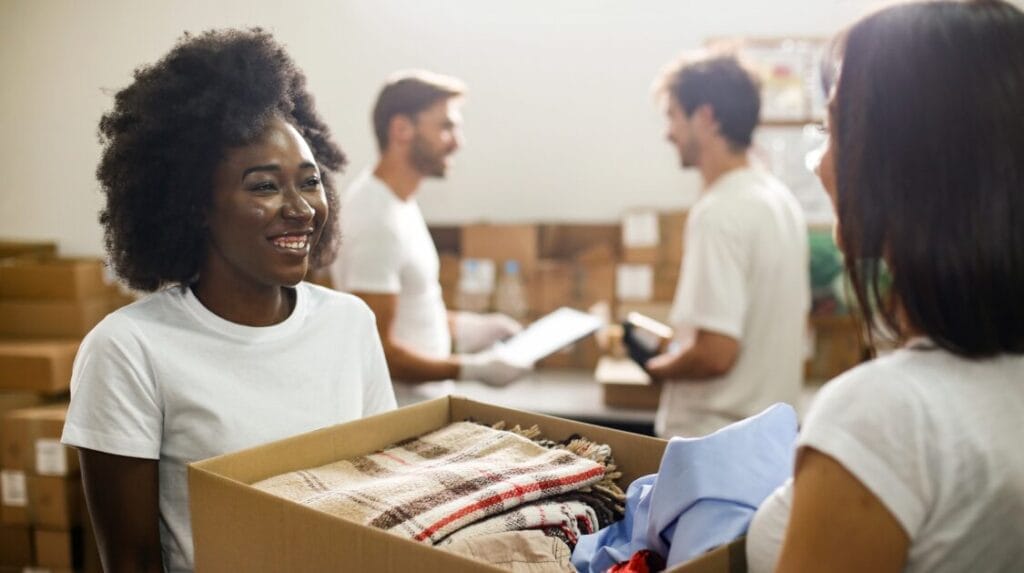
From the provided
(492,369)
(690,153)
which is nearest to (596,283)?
(492,369)

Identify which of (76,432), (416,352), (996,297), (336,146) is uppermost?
(336,146)

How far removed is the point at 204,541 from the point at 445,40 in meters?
3.84

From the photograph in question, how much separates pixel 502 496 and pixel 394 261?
1711mm

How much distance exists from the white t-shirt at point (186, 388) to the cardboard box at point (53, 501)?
90.0 inches

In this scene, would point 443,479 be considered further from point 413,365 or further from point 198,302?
point 413,365

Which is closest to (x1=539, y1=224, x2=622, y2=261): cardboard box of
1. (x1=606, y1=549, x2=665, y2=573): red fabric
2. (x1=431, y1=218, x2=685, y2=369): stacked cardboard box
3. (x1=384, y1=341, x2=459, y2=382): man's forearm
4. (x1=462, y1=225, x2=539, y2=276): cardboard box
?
(x1=431, y1=218, x2=685, y2=369): stacked cardboard box

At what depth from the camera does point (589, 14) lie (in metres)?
4.49

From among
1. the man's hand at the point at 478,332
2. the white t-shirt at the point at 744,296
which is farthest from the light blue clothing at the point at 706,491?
the man's hand at the point at 478,332

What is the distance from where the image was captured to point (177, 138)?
140 cm

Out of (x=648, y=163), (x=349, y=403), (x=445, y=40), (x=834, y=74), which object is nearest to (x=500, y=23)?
(x=445, y=40)

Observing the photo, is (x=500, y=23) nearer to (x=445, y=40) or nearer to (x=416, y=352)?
(x=445, y=40)

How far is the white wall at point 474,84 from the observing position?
Answer: 4500 mm

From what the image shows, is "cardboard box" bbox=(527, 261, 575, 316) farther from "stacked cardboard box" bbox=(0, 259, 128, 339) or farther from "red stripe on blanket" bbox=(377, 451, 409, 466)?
"red stripe on blanket" bbox=(377, 451, 409, 466)

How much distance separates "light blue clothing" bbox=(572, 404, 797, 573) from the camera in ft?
3.04
